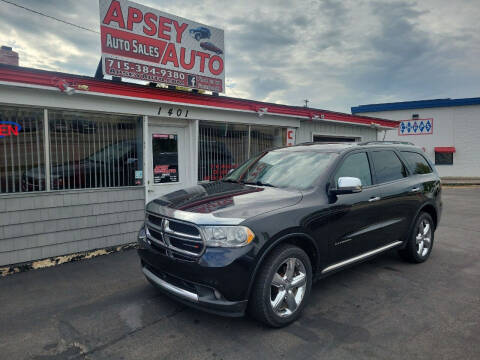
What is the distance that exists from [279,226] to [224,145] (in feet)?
15.8

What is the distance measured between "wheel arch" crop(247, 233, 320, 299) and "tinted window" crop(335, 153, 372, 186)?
0.94 m

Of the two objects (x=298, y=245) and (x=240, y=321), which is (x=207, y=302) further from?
(x=298, y=245)

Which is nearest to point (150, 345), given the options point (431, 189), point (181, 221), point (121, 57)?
point (181, 221)

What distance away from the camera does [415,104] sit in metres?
22.5

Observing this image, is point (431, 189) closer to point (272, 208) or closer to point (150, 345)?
point (272, 208)

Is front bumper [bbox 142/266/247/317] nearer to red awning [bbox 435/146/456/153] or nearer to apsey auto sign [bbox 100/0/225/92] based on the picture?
apsey auto sign [bbox 100/0/225/92]

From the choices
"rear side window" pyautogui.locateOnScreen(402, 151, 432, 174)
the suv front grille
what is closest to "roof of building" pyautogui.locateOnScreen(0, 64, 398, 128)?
the suv front grille

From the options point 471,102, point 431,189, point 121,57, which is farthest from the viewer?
point 471,102

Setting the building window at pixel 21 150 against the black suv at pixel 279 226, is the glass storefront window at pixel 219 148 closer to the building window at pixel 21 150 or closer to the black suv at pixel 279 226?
the black suv at pixel 279 226

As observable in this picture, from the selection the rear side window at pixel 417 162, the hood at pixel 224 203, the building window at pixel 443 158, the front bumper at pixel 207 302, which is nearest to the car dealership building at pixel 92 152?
the hood at pixel 224 203

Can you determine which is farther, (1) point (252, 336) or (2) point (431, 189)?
(2) point (431, 189)

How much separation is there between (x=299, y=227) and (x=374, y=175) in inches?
66.2

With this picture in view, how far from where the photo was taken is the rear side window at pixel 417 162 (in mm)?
5109

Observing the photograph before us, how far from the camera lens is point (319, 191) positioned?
3631 millimetres
